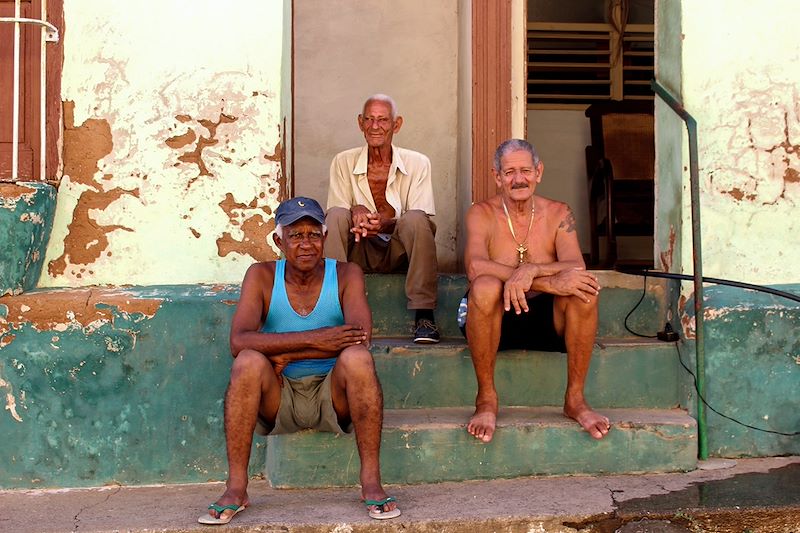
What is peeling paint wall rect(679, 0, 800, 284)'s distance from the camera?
4.64 metres

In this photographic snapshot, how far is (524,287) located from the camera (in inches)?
165

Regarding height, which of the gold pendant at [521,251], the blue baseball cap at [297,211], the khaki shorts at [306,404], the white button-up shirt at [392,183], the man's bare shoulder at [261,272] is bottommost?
the khaki shorts at [306,404]

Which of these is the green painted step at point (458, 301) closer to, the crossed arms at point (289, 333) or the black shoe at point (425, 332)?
the black shoe at point (425, 332)

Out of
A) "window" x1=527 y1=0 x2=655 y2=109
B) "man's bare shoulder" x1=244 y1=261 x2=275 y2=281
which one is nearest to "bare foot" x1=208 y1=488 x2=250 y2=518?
"man's bare shoulder" x1=244 y1=261 x2=275 y2=281

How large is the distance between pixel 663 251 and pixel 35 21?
307 cm

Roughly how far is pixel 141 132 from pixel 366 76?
233 cm

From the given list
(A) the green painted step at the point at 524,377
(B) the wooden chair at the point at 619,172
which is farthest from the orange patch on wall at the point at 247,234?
(B) the wooden chair at the point at 619,172

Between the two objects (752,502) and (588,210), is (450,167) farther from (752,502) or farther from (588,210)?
(752,502)

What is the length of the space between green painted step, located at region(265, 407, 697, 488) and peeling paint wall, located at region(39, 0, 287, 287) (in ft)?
3.57

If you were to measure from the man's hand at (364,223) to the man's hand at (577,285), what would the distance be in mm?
1077

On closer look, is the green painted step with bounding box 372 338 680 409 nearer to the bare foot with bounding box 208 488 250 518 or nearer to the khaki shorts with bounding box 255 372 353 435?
the khaki shorts with bounding box 255 372 353 435

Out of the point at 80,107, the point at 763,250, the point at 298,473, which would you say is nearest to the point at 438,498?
the point at 298,473

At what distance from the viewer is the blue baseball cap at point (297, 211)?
3.93 metres

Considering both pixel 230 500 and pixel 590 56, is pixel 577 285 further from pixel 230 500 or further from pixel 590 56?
pixel 590 56
